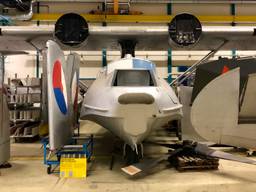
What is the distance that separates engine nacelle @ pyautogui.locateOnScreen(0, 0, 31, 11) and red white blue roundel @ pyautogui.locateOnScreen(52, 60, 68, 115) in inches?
301

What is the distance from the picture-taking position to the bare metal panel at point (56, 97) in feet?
13.0

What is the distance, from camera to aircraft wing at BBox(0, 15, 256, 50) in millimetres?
5504

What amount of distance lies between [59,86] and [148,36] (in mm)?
2625

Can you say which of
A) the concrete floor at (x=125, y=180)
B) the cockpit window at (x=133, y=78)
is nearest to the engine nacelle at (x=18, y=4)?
the concrete floor at (x=125, y=180)

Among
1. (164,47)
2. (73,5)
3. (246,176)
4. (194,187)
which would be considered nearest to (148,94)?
(194,187)

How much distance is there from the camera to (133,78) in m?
4.46

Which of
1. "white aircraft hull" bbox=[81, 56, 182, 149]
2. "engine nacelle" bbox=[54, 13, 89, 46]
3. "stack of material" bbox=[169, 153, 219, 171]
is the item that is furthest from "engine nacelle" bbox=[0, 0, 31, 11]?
"stack of material" bbox=[169, 153, 219, 171]

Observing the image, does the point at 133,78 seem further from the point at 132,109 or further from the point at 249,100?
the point at 249,100

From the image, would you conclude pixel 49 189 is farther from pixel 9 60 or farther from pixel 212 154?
pixel 9 60

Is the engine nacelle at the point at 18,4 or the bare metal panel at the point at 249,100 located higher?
the engine nacelle at the point at 18,4

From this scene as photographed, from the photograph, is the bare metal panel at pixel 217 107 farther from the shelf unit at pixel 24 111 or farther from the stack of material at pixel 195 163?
the shelf unit at pixel 24 111

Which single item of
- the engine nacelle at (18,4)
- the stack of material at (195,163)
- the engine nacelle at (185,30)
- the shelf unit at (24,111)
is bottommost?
the stack of material at (195,163)

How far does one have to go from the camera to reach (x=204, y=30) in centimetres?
584

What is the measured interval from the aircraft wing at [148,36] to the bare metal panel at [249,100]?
6.62ft
